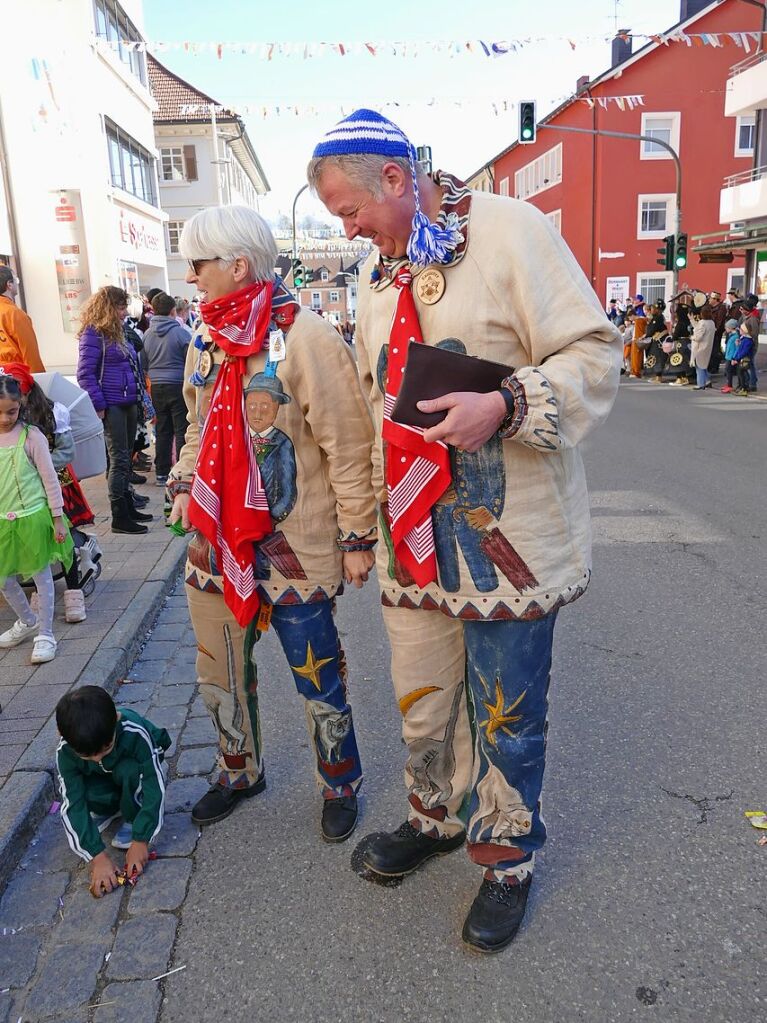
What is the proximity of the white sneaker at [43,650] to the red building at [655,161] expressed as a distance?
3066cm

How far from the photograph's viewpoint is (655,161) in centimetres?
3167

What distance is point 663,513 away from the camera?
6906mm

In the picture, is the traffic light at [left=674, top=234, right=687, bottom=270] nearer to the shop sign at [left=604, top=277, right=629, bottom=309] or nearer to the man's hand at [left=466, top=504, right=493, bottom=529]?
the shop sign at [left=604, top=277, right=629, bottom=309]

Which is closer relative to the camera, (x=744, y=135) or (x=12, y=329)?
(x=12, y=329)

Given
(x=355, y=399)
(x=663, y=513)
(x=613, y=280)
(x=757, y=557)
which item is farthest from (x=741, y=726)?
(x=613, y=280)

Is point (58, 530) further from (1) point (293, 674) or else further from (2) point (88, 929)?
(2) point (88, 929)

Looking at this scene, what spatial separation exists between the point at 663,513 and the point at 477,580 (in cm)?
528

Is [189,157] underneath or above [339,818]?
above

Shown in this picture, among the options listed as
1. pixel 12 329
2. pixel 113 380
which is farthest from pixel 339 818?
pixel 12 329

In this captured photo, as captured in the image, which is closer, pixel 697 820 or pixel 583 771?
pixel 697 820

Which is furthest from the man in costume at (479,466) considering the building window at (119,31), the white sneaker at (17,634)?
the building window at (119,31)

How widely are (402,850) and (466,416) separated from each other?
4.57 ft

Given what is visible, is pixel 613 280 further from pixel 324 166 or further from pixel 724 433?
pixel 324 166

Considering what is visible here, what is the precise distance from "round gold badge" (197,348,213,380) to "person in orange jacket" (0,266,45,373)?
4635 millimetres
